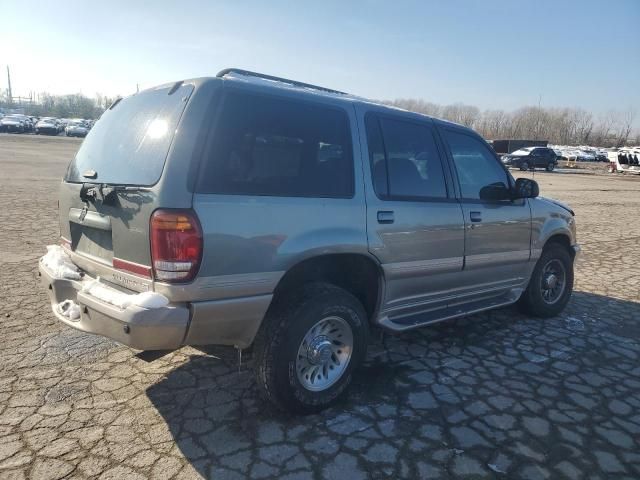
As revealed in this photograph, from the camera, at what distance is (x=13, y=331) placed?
3.97 meters

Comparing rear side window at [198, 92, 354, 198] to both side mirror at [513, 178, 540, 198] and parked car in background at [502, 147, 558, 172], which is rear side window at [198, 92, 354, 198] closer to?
side mirror at [513, 178, 540, 198]

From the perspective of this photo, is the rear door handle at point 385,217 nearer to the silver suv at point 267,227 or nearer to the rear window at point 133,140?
the silver suv at point 267,227

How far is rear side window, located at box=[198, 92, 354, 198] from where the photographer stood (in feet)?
8.41

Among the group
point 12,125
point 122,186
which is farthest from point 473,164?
point 12,125

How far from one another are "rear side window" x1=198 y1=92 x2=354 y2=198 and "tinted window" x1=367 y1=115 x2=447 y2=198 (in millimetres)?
271

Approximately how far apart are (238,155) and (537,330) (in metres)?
3.54

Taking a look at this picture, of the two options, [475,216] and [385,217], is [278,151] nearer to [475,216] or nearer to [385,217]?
[385,217]

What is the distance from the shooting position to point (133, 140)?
2850 mm

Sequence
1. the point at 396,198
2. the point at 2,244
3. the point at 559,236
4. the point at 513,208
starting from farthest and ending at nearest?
the point at 2,244 → the point at 559,236 → the point at 513,208 → the point at 396,198

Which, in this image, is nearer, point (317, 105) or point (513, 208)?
point (317, 105)

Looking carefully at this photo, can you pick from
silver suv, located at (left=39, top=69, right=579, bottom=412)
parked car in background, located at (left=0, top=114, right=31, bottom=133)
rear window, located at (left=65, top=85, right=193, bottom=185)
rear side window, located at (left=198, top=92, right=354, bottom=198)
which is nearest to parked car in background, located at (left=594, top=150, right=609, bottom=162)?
parked car in background, located at (left=0, top=114, right=31, bottom=133)

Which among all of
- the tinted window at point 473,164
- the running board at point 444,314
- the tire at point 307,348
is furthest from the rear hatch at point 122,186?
the tinted window at point 473,164

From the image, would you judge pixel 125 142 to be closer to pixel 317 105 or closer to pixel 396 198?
pixel 317 105

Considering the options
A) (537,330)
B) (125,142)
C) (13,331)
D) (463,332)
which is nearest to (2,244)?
(13,331)
